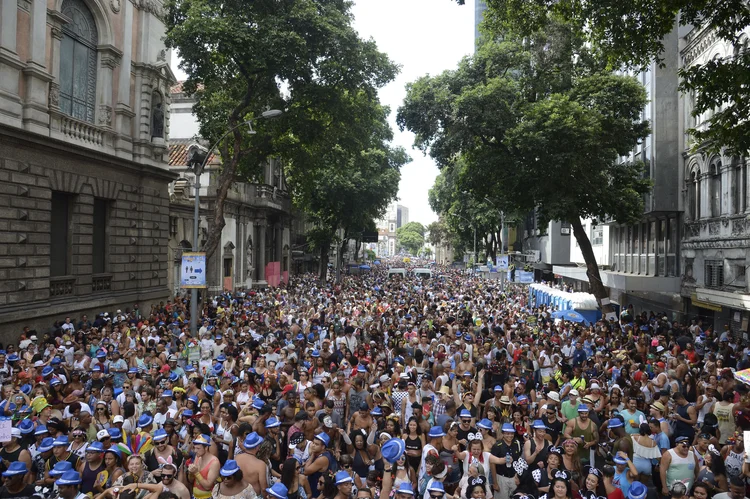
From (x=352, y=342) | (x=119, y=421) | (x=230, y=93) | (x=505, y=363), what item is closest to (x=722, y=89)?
(x=505, y=363)

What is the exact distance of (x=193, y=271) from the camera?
16797mm

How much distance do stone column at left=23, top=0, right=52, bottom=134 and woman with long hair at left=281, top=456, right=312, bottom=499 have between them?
47.7 ft

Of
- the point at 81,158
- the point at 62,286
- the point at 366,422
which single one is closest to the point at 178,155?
the point at 81,158

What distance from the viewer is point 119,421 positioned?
8047 millimetres

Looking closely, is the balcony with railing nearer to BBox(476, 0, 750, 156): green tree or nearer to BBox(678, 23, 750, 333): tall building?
BBox(476, 0, 750, 156): green tree

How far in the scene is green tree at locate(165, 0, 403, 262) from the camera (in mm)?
20594

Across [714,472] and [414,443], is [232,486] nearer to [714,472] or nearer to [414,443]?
[414,443]

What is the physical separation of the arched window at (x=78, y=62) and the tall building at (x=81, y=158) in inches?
1.6

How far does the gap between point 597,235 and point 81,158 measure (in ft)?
103

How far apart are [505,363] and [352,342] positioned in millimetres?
4360

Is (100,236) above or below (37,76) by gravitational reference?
below

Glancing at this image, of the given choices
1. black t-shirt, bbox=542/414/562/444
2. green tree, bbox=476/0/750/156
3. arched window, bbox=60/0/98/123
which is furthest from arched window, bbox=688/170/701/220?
arched window, bbox=60/0/98/123

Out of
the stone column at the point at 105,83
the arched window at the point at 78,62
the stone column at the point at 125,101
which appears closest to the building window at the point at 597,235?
the stone column at the point at 125,101

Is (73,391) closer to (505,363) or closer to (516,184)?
(505,363)
